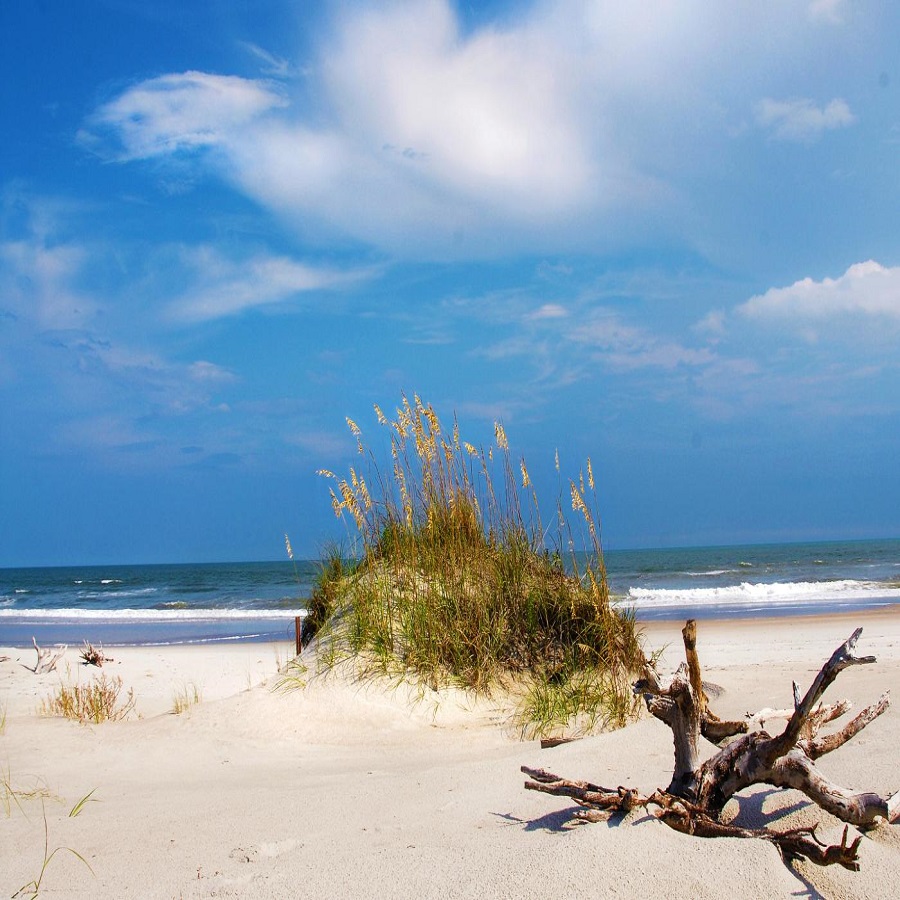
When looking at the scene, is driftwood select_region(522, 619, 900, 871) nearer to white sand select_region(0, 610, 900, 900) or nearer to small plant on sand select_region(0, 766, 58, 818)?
white sand select_region(0, 610, 900, 900)

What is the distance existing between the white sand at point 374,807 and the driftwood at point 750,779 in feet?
0.28

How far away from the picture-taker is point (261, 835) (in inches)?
125

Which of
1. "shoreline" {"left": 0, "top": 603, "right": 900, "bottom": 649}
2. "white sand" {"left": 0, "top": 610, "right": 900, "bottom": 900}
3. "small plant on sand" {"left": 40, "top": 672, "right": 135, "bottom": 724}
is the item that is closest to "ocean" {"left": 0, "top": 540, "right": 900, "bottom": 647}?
Answer: "shoreline" {"left": 0, "top": 603, "right": 900, "bottom": 649}

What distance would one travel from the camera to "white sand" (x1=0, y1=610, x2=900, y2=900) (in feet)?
7.89

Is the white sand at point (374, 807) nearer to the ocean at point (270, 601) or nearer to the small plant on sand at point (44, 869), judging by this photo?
the small plant on sand at point (44, 869)

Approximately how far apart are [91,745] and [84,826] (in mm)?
1974

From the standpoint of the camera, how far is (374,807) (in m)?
3.52

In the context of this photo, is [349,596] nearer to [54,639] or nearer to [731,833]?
[731,833]

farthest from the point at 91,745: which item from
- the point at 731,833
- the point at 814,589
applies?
the point at 814,589

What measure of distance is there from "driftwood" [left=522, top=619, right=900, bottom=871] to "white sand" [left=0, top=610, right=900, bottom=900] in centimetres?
9

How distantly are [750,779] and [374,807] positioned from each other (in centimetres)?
171

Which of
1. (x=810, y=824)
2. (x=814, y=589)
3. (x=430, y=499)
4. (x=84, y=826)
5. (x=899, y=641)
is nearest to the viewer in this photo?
(x=810, y=824)

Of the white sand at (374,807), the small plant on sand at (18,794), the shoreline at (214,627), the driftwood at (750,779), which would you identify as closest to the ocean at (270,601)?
the shoreline at (214,627)

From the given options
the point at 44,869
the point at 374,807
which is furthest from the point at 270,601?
the point at 44,869
